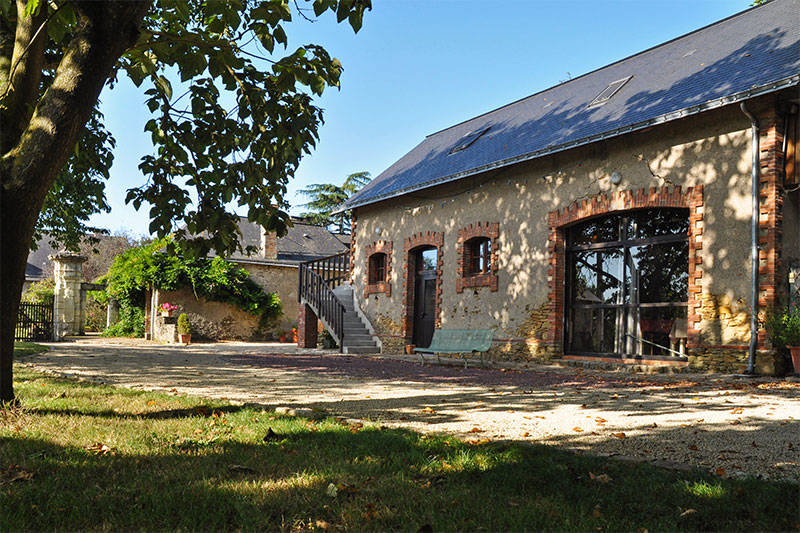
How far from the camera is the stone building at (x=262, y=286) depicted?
20141 mm

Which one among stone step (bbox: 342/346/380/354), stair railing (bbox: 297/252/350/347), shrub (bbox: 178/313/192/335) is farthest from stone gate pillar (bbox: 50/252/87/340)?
stone step (bbox: 342/346/380/354)

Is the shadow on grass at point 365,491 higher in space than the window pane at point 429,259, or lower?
lower

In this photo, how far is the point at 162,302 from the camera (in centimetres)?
2002

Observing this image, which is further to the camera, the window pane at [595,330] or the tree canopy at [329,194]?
the tree canopy at [329,194]

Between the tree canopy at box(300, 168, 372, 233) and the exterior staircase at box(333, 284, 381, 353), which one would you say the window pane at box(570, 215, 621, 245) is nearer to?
the exterior staircase at box(333, 284, 381, 353)

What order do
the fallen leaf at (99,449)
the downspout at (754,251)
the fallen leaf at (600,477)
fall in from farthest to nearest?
the downspout at (754,251)
the fallen leaf at (99,449)
the fallen leaf at (600,477)

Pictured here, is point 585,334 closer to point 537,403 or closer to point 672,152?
point 672,152

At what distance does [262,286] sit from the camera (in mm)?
22125

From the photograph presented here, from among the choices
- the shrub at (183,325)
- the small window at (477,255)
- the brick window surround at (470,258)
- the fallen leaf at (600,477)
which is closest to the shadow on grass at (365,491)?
the fallen leaf at (600,477)

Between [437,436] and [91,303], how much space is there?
83.0 ft

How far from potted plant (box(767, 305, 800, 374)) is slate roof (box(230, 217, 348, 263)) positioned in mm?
18791

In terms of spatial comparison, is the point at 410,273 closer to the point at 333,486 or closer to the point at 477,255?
the point at 477,255

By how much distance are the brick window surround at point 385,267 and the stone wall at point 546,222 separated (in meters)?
0.14

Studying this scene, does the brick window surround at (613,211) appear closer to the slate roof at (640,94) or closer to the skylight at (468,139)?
the slate roof at (640,94)
